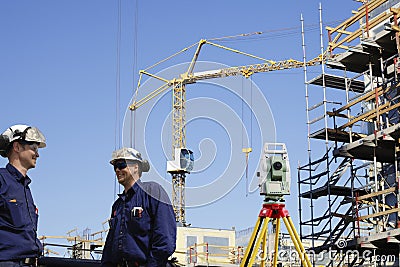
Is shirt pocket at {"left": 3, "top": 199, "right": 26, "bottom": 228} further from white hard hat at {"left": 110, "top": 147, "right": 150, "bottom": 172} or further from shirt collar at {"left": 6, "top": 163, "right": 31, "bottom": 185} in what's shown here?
white hard hat at {"left": 110, "top": 147, "right": 150, "bottom": 172}

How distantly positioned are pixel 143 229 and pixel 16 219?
1.10 m

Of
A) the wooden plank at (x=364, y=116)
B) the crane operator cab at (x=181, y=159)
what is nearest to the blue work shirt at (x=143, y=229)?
the wooden plank at (x=364, y=116)

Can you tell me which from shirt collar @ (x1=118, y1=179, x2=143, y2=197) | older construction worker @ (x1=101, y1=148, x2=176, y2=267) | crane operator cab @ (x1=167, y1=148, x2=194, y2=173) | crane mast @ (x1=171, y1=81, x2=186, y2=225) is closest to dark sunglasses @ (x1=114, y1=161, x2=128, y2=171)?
older construction worker @ (x1=101, y1=148, x2=176, y2=267)

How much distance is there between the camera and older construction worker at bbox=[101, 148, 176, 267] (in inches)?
230

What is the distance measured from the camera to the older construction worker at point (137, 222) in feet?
19.1

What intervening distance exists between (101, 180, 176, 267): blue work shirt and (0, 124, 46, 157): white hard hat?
0.99 meters

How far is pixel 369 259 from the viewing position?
64.8ft

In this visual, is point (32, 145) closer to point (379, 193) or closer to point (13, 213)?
point (13, 213)

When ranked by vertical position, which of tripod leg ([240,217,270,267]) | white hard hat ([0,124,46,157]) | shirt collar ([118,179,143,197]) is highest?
white hard hat ([0,124,46,157])

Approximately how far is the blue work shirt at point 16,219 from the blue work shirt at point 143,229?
0.70m

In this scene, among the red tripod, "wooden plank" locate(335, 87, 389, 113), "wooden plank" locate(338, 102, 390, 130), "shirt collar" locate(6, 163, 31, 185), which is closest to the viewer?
"shirt collar" locate(6, 163, 31, 185)

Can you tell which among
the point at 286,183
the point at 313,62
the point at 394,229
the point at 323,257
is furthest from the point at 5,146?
the point at 313,62

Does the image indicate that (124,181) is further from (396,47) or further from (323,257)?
(323,257)

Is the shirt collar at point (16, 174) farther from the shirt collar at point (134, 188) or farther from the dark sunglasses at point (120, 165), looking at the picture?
the shirt collar at point (134, 188)
